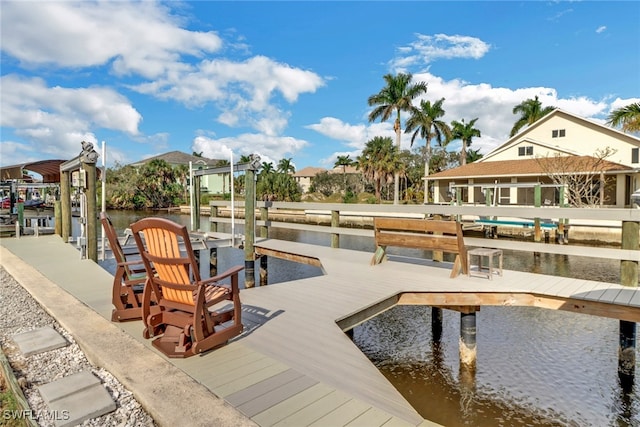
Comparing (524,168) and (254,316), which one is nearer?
(254,316)

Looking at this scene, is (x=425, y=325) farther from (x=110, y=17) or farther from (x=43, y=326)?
(x=110, y=17)

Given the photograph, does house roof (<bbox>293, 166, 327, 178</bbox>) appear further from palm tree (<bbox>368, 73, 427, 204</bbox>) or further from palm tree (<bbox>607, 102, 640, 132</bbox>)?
palm tree (<bbox>607, 102, 640, 132</bbox>)

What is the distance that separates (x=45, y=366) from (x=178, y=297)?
1161mm

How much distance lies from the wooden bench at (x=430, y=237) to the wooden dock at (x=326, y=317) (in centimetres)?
39

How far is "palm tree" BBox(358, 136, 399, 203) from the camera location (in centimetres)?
3734

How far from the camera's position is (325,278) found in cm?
555

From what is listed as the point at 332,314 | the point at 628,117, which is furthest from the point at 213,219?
the point at 628,117

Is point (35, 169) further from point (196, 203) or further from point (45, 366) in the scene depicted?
point (45, 366)

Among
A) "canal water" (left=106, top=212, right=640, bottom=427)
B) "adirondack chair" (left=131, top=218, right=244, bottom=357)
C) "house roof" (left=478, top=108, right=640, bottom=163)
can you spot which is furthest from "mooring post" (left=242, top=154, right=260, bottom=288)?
"house roof" (left=478, top=108, right=640, bottom=163)

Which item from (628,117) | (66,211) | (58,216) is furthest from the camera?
(628,117)

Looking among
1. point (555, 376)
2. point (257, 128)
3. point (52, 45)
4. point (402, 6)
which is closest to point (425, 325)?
point (555, 376)

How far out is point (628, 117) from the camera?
14.7m

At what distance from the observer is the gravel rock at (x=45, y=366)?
219 cm

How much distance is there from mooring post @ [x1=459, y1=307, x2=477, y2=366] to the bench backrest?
0.86m
